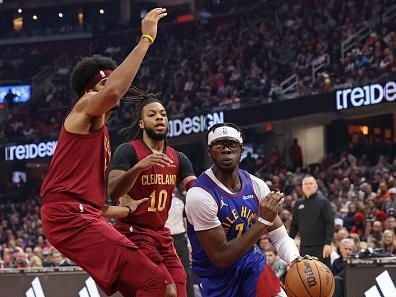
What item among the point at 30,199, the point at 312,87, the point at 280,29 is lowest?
the point at 30,199

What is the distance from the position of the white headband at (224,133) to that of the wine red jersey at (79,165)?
2.55 ft

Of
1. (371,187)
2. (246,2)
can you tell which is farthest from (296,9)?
(371,187)

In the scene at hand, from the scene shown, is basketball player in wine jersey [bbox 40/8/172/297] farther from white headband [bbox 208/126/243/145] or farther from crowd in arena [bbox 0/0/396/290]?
crowd in arena [bbox 0/0/396/290]

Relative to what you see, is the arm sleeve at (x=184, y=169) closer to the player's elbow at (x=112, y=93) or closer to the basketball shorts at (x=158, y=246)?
the basketball shorts at (x=158, y=246)

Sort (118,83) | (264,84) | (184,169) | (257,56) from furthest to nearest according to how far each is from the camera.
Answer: (257,56)
(264,84)
(184,169)
(118,83)

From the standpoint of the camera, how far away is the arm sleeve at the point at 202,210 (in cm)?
691

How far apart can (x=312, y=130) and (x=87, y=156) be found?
82.9 ft

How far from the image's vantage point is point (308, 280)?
6.77 meters

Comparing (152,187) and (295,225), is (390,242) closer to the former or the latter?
(295,225)

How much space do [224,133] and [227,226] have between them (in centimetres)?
63

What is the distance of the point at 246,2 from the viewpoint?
131ft

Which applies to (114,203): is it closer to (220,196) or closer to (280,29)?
(220,196)

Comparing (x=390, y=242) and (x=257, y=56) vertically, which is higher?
(x=257, y=56)

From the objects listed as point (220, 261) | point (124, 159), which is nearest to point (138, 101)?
point (124, 159)
